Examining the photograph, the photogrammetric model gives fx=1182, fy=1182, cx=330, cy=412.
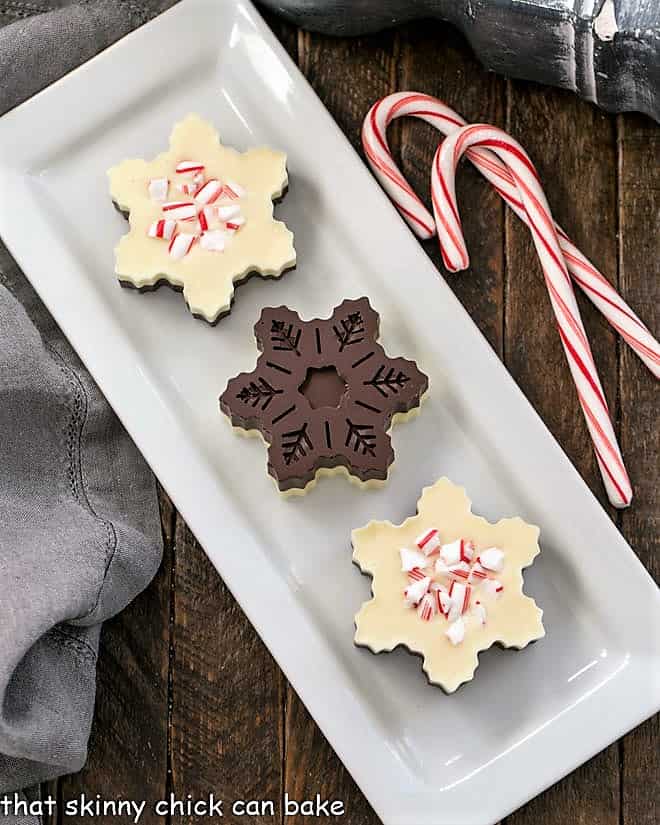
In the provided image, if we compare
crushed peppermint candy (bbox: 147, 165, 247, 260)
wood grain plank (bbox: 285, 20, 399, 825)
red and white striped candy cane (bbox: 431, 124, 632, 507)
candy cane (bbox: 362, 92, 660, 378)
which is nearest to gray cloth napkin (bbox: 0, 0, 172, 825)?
crushed peppermint candy (bbox: 147, 165, 247, 260)

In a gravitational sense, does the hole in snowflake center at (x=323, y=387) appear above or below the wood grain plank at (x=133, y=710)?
above

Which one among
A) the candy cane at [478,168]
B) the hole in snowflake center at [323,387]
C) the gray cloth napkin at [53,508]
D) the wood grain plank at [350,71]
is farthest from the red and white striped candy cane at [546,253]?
the gray cloth napkin at [53,508]

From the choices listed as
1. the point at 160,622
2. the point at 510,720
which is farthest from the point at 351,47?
the point at 510,720

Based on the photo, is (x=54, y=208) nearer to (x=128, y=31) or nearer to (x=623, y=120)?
(x=128, y=31)

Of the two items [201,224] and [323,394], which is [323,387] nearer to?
[323,394]

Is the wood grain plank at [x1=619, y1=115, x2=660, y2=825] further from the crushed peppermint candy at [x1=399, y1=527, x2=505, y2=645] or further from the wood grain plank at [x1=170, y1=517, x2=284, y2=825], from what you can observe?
the wood grain plank at [x1=170, y1=517, x2=284, y2=825]

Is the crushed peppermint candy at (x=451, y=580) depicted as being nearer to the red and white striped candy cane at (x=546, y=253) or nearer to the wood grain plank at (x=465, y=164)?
the red and white striped candy cane at (x=546, y=253)

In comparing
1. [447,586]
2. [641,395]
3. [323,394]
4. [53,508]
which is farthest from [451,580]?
[53,508]
